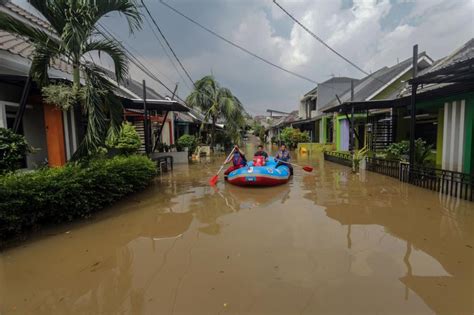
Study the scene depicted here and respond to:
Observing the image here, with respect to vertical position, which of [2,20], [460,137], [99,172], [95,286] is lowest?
[95,286]

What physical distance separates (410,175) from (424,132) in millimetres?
6321

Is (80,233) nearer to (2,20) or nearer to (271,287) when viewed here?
(271,287)

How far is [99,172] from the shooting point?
A: 212 inches

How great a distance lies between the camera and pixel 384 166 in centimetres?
988

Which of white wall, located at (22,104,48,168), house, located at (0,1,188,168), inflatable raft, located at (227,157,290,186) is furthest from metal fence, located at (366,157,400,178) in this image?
white wall, located at (22,104,48,168)

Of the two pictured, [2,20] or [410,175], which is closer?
[2,20]

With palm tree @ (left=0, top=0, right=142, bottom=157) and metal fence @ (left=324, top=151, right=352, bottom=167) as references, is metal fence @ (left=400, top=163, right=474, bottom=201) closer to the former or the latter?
metal fence @ (left=324, top=151, right=352, bottom=167)

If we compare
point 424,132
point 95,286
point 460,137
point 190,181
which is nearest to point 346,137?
point 424,132

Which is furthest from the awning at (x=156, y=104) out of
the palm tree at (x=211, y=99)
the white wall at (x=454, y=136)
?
the white wall at (x=454, y=136)

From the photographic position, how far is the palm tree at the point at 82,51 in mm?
4832

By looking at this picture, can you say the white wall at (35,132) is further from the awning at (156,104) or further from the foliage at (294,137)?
the foliage at (294,137)

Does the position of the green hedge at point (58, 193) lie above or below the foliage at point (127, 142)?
below

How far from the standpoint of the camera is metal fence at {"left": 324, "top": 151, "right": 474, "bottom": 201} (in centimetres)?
616

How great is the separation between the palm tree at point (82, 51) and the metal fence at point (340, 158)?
10.5 meters
